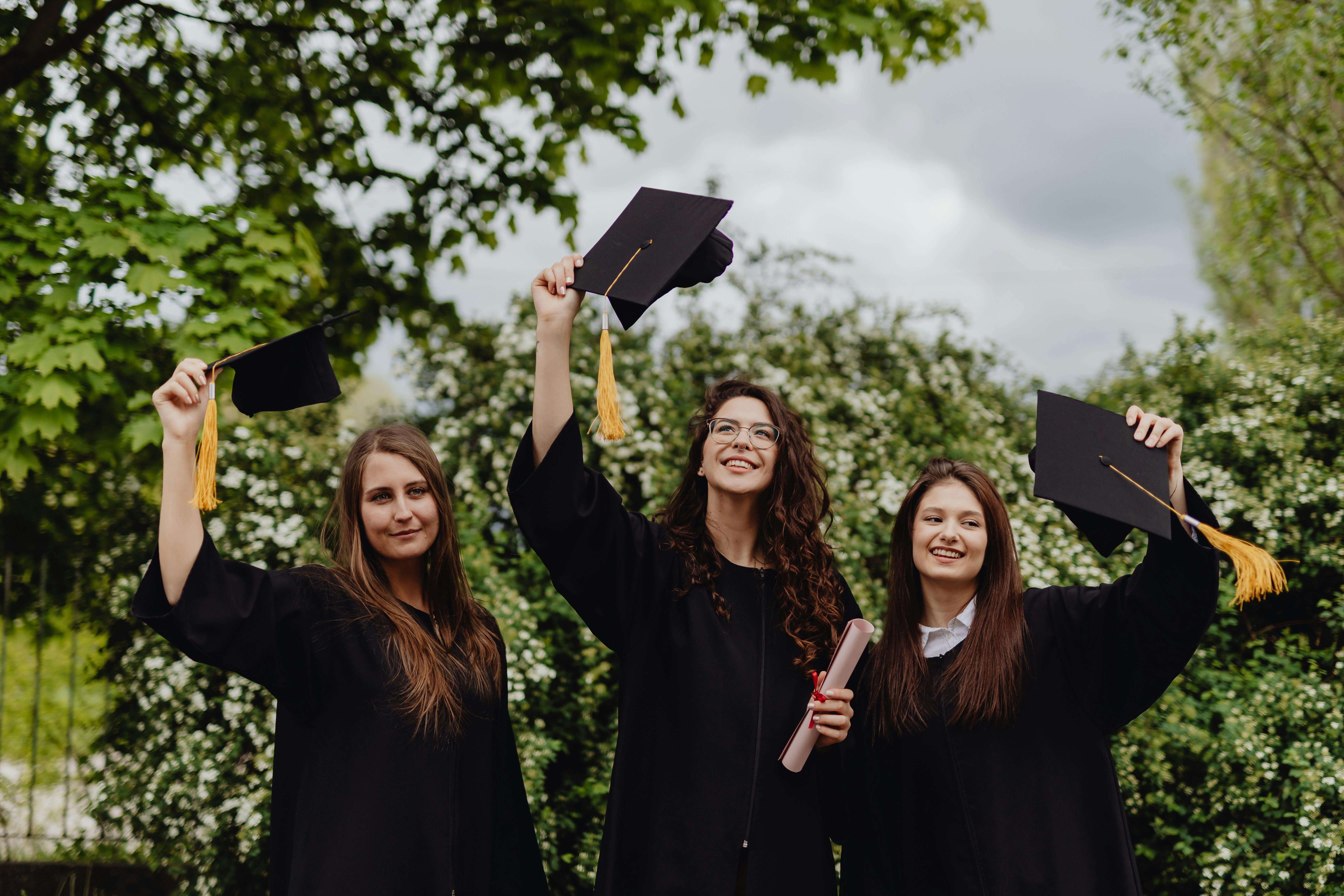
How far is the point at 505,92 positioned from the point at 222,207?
1.91 meters

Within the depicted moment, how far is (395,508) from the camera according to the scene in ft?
7.70

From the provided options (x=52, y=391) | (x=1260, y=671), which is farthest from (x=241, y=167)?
(x=1260, y=671)

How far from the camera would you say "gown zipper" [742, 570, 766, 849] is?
81.9 inches

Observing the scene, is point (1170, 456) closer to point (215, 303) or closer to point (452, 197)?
point (215, 303)

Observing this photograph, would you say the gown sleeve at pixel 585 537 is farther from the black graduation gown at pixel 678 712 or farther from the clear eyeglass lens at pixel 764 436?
the clear eyeglass lens at pixel 764 436

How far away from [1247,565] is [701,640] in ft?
4.02

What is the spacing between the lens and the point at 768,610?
91.4 inches

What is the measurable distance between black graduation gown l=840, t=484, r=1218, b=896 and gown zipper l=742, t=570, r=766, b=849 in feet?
1.33

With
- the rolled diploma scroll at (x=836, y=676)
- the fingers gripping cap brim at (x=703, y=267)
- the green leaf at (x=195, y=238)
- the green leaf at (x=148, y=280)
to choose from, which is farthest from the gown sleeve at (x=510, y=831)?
the green leaf at (x=195, y=238)

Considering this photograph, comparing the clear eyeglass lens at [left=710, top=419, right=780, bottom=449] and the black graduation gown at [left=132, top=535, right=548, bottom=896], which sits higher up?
the clear eyeglass lens at [left=710, top=419, right=780, bottom=449]

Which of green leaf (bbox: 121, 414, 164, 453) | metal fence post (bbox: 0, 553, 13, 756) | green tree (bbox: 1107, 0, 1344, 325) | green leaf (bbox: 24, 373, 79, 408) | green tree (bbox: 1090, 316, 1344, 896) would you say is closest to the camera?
green leaf (bbox: 24, 373, 79, 408)

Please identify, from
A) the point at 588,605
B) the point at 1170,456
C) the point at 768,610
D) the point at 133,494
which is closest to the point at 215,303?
the point at 133,494

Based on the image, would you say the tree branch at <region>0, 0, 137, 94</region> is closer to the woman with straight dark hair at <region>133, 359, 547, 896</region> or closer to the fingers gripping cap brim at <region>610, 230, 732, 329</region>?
the woman with straight dark hair at <region>133, 359, 547, 896</region>

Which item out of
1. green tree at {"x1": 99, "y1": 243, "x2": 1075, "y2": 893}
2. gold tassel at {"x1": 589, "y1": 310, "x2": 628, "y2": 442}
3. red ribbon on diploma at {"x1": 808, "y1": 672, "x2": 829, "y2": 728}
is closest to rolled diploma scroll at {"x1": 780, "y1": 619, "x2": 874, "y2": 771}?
red ribbon on diploma at {"x1": 808, "y1": 672, "x2": 829, "y2": 728}
